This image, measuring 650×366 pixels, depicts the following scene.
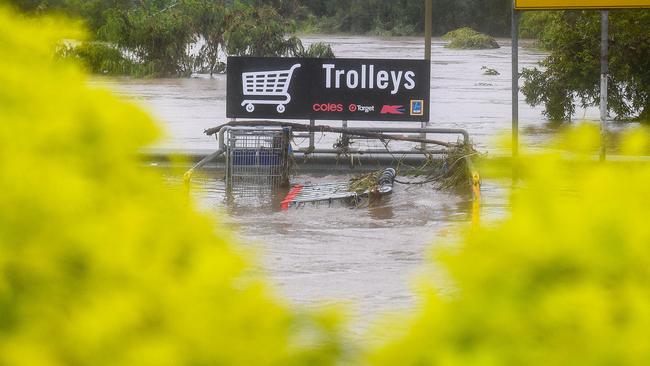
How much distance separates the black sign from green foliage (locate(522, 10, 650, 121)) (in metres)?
7.02

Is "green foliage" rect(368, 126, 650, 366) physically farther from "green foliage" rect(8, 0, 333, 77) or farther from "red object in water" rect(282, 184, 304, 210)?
"green foliage" rect(8, 0, 333, 77)

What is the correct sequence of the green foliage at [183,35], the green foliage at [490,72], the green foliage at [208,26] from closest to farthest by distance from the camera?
the green foliage at [183,35] → the green foliage at [208,26] → the green foliage at [490,72]

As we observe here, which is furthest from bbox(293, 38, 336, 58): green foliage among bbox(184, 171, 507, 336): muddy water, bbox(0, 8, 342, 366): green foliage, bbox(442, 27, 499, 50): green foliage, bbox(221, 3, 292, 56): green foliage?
bbox(0, 8, 342, 366): green foliage

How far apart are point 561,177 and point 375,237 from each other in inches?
363

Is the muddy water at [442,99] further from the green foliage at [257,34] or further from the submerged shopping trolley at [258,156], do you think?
the green foliage at [257,34]

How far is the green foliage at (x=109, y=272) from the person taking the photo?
2152 mm

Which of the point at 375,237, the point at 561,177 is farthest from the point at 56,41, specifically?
the point at 375,237

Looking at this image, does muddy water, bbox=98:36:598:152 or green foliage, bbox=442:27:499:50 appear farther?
green foliage, bbox=442:27:499:50

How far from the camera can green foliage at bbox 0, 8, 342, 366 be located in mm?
2152

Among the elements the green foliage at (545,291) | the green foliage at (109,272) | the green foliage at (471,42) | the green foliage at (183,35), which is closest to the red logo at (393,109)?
the green foliage at (109,272)

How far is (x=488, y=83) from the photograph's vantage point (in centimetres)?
3606

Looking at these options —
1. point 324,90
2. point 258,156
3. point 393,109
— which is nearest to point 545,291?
point 258,156

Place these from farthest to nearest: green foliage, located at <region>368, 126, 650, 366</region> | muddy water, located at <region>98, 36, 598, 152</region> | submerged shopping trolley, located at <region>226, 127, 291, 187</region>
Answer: muddy water, located at <region>98, 36, 598, 152</region>
submerged shopping trolley, located at <region>226, 127, 291, 187</region>
green foliage, located at <region>368, 126, 650, 366</region>

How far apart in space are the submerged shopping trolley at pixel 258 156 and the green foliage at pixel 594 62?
9455 millimetres
